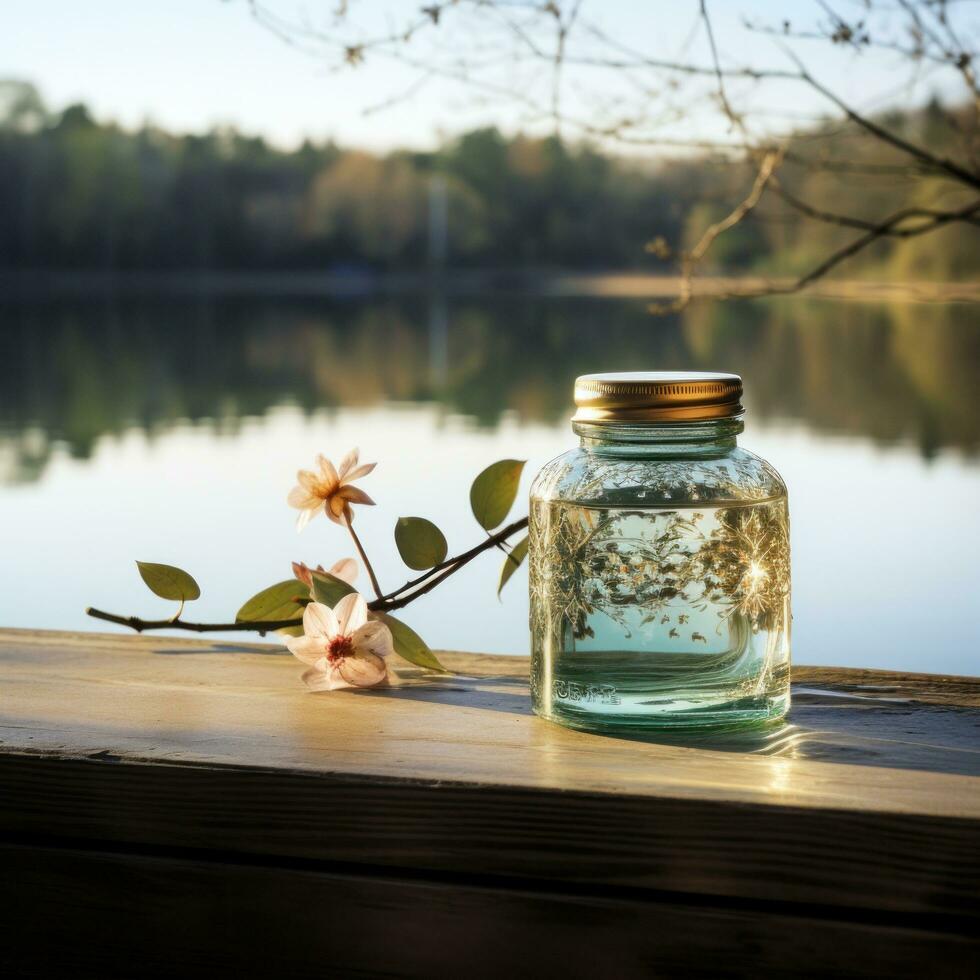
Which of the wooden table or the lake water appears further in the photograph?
the lake water

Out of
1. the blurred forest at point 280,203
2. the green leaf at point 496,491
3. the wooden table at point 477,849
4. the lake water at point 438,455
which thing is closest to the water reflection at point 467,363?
the lake water at point 438,455

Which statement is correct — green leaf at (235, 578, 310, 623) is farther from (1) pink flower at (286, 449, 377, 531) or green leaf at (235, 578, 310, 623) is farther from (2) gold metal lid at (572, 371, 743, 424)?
(2) gold metal lid at (572, 371, 743, 424)

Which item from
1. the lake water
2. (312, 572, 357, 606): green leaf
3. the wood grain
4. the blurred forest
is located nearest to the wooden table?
the wood grain

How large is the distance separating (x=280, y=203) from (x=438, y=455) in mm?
20137

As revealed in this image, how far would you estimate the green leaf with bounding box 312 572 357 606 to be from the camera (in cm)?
98

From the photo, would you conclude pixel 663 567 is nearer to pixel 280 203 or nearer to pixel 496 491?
pixel 496 491

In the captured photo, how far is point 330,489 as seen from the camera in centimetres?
104

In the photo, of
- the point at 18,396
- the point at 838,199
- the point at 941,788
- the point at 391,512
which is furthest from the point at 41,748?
the point at 838,199

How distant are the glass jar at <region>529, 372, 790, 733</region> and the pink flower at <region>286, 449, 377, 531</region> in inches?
9.8

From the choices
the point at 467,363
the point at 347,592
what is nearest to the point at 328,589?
the point at 347,592

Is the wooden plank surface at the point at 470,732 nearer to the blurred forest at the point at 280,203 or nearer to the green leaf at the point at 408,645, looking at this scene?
the green leaf at the point at 408,645

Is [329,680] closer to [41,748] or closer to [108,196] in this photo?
[41,748]

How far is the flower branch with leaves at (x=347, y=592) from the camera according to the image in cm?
93

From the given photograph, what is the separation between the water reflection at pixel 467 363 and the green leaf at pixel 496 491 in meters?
2.22
